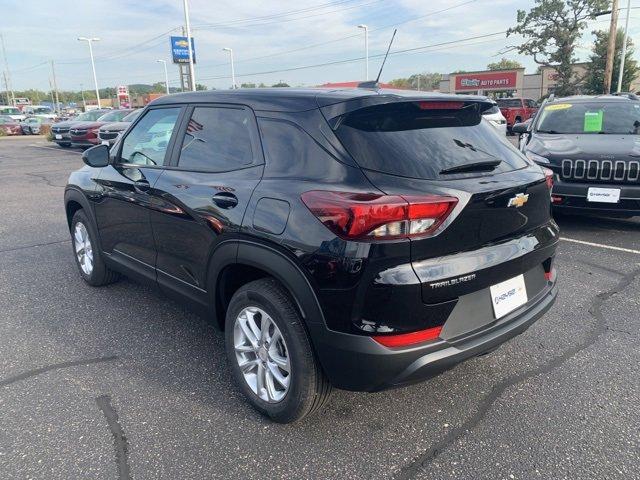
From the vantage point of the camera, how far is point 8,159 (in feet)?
57.8

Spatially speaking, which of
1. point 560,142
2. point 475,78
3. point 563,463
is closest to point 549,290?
point 563,463

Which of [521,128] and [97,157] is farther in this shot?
[521,128]

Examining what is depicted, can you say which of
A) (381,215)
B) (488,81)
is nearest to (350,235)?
(381,215)

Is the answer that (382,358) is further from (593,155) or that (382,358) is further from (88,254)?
(593,155)

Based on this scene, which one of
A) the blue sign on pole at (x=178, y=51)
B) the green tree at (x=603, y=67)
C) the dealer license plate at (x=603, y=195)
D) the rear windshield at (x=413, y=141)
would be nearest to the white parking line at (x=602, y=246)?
the dealer license plate at (x=603, y=195)

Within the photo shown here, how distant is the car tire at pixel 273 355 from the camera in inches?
93.4

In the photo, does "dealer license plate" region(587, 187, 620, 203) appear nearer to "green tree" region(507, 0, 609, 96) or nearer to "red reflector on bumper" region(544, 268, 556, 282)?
"red reflector on bumper" region(544, 268, 556, 282)

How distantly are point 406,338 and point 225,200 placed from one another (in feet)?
4.00

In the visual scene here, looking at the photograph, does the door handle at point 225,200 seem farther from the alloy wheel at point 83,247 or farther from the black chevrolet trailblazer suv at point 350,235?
the alloy wheel at point 83,247

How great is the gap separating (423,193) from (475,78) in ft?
185

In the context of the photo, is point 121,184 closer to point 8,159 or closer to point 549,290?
point 549,290

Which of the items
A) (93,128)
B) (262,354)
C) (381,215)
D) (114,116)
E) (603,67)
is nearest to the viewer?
(381,215)

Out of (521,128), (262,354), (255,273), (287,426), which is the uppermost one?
(521,128)

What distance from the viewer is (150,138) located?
363cm
